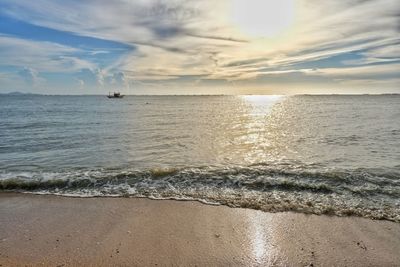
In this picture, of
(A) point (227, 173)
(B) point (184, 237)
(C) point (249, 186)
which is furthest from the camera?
(A) point (227, 173)

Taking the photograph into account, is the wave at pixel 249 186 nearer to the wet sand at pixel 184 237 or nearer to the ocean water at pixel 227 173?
the ocean water at pixel 227 173

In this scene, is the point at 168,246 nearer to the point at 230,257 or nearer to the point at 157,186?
the point at 230,257

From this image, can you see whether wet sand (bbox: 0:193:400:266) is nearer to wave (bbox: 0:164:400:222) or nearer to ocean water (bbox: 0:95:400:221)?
wave (bbox: 0:164:400:222)

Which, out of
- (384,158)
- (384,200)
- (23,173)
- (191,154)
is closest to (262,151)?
(191,154)

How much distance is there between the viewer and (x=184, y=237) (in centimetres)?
660

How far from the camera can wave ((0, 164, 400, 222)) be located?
858 centimetres

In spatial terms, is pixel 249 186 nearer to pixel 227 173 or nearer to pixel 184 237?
pixel 227 173

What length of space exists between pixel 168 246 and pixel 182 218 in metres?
1.47

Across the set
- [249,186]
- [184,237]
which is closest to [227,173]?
[249,186]

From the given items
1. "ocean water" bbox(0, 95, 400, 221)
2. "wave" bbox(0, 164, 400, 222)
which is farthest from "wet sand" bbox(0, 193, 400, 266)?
"ocean water" bbox(0, 95, 400, 221)

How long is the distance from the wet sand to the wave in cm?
71

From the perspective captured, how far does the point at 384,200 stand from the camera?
895cm

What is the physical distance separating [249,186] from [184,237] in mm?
4300

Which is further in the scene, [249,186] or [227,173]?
[227,173]
